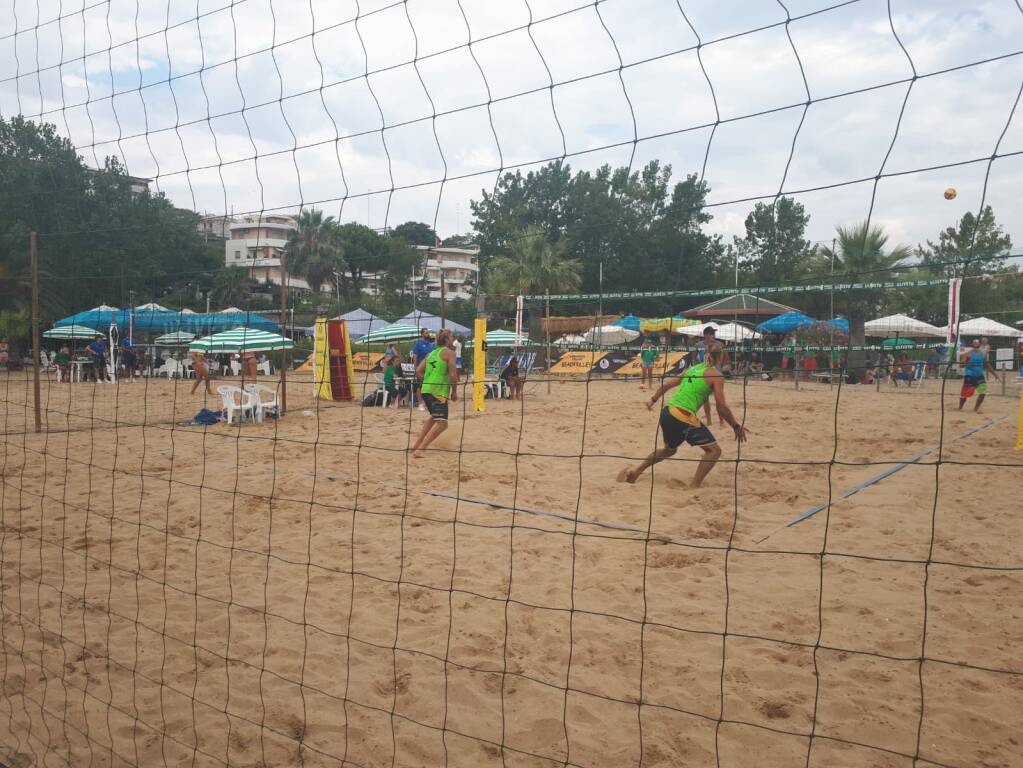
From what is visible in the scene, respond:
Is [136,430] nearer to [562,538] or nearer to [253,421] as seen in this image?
[253,421]

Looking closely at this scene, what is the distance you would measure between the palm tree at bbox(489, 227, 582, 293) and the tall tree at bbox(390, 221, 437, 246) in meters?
0.37

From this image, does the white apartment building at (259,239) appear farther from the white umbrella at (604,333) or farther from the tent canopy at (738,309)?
the tent canopy at (738,309)

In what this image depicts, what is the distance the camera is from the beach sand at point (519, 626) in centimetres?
235

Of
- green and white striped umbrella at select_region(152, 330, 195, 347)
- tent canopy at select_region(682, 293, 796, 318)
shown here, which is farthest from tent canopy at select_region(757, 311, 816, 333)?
green and white striped umbrella at select_region(152, 330, 195, 347)

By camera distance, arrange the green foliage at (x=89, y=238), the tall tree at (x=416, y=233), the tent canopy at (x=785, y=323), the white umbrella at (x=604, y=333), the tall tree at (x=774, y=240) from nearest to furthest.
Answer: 1. the tall tree at (x=774, y=240)
2. the tall tree at (x=416, y=233)
3. the green foliage at (x=89, y=238)
4. the white umbrella at (x=604, y=333)
5. the tent canopy at (x=785, y=323)

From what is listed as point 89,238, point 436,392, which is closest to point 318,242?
point 89,238

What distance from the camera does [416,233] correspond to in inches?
130

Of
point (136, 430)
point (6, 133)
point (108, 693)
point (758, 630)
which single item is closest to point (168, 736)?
point (108, 693)

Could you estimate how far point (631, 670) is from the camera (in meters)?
2.73

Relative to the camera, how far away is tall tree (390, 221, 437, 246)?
9.25 feet

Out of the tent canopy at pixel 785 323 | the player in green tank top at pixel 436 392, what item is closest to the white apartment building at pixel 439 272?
the player in green tank top at pixel 436 392

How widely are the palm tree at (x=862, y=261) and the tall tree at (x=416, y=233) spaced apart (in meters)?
1.45

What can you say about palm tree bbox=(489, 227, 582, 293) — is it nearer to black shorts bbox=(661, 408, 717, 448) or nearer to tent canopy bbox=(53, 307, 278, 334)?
black shorts bbox=(661, 408, 717, 448)

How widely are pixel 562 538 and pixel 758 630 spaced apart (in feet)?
4.88
